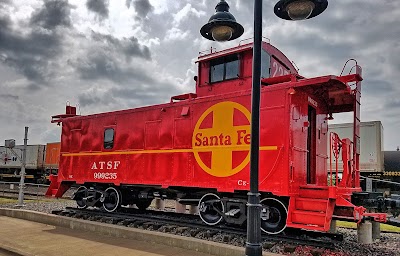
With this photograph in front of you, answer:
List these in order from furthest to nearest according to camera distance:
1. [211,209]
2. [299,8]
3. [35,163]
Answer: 1. [35,163]
2. [211,209]
3. [299,8]

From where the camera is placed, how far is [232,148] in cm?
858

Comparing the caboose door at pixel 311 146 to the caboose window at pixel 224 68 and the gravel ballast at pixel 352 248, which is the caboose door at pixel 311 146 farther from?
the caboose window at pixel 224 68

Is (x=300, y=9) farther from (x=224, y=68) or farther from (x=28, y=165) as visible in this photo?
(x=28, y=165)

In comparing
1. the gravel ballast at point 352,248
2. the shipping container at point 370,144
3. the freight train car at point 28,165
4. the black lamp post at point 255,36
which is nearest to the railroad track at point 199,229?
the gravel ballast at point 352,248

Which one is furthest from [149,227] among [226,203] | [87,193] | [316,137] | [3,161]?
[3,161]

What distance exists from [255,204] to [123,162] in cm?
Answer: 689

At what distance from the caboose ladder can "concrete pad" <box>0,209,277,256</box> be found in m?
1.60

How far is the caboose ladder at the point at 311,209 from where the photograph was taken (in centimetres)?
715

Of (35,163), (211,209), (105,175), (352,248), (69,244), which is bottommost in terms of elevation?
(69,244)

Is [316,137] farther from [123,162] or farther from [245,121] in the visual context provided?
[123,162]

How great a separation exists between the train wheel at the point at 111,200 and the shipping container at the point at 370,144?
44.6 ft

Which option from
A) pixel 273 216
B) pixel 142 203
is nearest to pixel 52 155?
pixel 142 203

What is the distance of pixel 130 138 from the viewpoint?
11086 mm

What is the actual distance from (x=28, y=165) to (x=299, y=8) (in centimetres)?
3308
